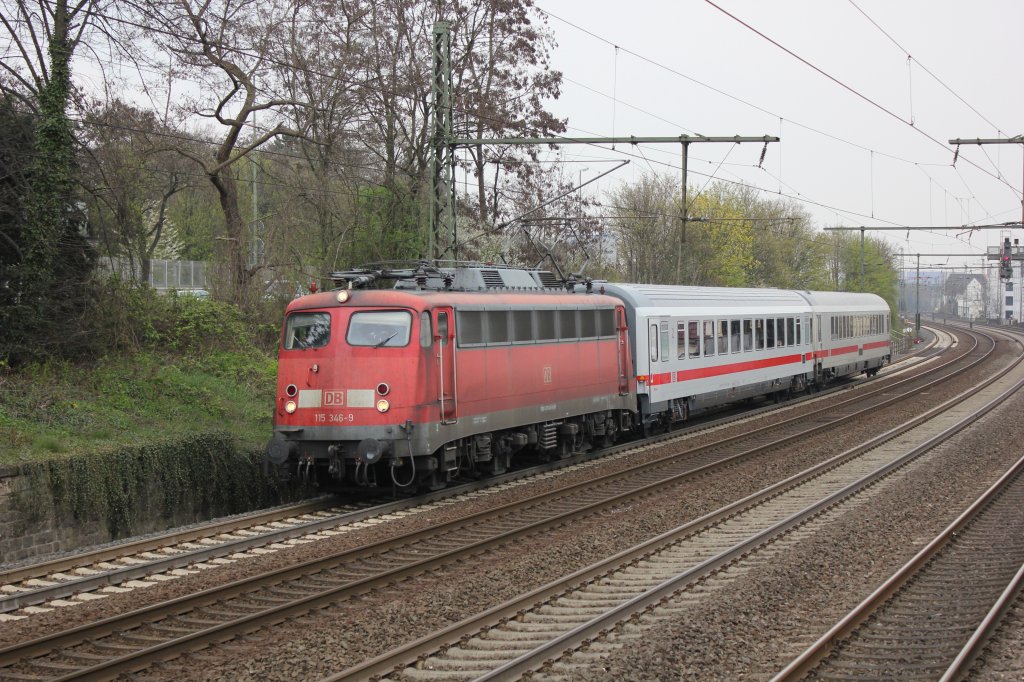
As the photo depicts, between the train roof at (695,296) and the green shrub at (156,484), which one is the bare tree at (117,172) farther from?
the train roof at (695,296)

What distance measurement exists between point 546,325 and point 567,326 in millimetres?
895

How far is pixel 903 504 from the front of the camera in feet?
49.0

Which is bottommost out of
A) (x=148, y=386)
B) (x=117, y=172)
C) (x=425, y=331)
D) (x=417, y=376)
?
(x=148, y=386)

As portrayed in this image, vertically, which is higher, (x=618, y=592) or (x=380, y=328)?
(x=380, y=328)

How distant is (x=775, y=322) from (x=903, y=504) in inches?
604

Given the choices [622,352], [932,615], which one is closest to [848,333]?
[622,352]

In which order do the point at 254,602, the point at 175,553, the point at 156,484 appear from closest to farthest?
the point at 254,602 < the point at 175,553 < the point at 156,484

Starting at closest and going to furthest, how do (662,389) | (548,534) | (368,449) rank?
(548,534), (368,449), (662,389)

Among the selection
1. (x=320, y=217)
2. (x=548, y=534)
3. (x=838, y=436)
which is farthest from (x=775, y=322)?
(x=548, y=534)

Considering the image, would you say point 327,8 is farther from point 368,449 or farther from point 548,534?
point 548,534

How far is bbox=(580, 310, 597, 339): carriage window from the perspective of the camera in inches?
762

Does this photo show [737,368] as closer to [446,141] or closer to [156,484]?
[446,141]

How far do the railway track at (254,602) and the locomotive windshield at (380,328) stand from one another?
2.77 m

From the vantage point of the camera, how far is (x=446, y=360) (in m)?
15.2
